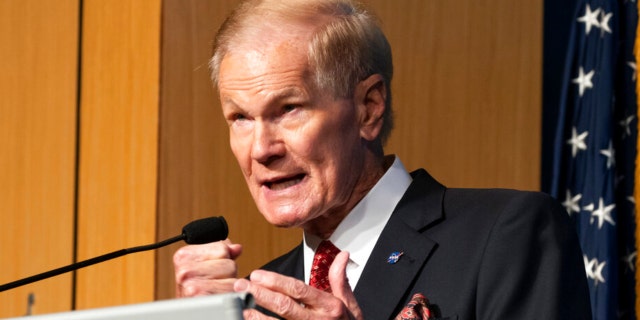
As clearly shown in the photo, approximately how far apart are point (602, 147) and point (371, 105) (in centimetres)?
167

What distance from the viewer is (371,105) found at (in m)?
2.47

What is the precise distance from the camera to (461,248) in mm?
2250

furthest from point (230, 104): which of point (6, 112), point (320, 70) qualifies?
point (6, 112)

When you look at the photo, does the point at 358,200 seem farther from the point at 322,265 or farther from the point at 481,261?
the point at 481,261

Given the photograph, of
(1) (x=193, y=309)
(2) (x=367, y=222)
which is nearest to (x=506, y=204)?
(2) (x=367, y=222)

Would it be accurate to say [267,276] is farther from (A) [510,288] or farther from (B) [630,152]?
(B) [630,152]

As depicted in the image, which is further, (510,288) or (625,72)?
(625,72)

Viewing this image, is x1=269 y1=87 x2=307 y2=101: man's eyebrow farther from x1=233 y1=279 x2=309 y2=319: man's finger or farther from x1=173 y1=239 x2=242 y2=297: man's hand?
x1=233 y1=279 x2=309 y2=319: man's finger

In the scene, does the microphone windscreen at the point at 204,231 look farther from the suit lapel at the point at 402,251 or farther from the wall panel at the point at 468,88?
the wall panel at the point at 468,88

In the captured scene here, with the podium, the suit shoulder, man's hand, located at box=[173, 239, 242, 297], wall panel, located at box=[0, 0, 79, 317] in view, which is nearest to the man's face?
man's hand, located at box=[173, 239, 242, 297]

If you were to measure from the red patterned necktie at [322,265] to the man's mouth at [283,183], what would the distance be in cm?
17

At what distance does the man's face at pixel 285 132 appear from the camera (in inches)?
91.7

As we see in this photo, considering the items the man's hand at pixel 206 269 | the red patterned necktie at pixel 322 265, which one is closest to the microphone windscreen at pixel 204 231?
the man's hand at pixel 206 269

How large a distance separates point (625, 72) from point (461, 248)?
195cm
